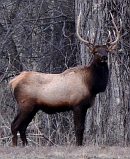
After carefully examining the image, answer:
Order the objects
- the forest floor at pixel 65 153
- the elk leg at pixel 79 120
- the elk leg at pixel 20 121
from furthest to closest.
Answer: the elk leg at pixel 20 121 → the elk leg at pixel 79 120 → the forest floor at pixel 65 153

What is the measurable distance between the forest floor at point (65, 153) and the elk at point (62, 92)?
1296 millimetres

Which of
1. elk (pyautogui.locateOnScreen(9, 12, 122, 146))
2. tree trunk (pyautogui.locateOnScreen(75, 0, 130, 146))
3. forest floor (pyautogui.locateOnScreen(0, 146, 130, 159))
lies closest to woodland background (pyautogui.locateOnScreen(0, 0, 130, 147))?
tree trunk (pyautogui.locateOnScreen(75, 0, 130, 146))

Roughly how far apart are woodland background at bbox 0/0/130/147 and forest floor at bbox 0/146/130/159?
2.43 m

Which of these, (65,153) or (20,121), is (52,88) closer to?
(20,121)

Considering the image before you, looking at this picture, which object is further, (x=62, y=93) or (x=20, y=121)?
(x=62, y=93)

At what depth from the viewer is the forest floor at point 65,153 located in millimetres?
8570

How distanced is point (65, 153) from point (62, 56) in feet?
21.8

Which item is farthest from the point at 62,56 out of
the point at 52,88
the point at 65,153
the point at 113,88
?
the point at 65,153

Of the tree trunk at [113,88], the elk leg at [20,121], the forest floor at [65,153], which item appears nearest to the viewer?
the forest floor at [65,153]

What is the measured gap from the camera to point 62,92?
36.1ft

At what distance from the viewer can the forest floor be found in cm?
857

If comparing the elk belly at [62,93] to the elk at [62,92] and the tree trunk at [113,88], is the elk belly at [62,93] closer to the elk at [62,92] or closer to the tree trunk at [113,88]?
the elk at [62,92]

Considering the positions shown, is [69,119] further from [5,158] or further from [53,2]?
[5,158]

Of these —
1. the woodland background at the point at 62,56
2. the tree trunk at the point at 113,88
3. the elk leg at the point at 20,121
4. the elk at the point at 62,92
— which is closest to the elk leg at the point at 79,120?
the elk at the point at 62,92
